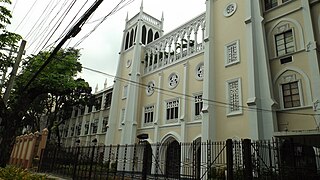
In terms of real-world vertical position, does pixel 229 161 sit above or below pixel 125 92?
below

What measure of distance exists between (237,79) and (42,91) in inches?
539

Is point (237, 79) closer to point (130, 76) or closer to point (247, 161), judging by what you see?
point (247, 161)

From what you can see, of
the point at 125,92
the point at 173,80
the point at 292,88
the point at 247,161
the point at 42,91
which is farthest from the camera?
the point at 125,92

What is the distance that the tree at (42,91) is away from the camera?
45.9 feet

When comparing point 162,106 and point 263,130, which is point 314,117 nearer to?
point 263,130

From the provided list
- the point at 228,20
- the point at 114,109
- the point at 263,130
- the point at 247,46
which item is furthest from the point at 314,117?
the point at 114,109

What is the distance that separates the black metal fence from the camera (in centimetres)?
901

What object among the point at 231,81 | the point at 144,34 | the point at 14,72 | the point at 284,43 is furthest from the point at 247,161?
A: the point at 144,34

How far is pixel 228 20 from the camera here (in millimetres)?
17172

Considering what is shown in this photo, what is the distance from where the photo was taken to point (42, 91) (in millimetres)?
18125

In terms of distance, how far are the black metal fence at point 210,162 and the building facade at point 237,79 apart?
1.06 metres

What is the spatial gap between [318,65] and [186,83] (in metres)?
10.0

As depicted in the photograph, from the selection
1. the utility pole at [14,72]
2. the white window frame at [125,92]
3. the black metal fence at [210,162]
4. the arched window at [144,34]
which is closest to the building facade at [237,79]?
the black metal fence at [210,162]

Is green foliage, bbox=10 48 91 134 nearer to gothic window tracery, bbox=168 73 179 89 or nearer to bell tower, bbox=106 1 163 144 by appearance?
bell tower, bbox=106 1 163 144
